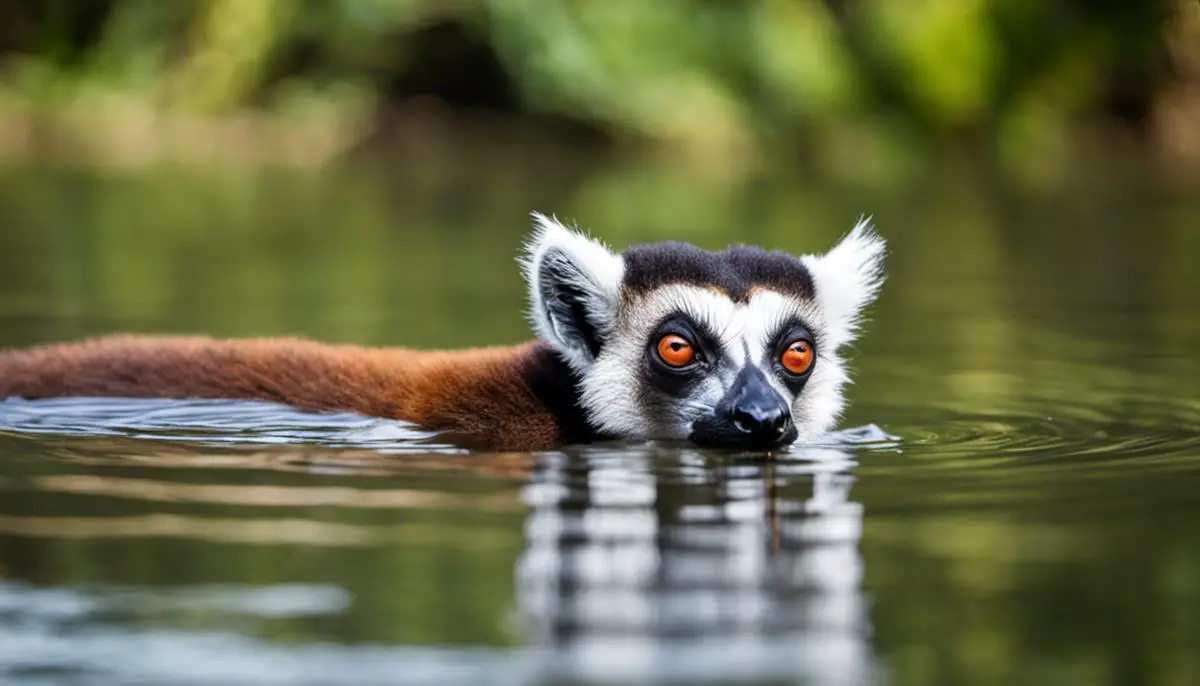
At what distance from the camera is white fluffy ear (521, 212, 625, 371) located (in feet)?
30.7

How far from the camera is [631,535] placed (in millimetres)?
6898

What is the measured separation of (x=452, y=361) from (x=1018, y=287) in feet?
31.2

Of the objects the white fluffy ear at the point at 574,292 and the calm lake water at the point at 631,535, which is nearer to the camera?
the calm lake water at the point at 631,535

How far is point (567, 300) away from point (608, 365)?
0.37 m

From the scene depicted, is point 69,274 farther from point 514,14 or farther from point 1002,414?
point 514,14

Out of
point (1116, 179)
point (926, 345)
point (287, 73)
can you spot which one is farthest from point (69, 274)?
point (287, 73)

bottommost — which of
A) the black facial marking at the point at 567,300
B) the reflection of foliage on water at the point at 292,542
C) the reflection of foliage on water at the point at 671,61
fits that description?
the reflection of foliage on water at the point at 292,542

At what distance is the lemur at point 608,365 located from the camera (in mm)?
8992

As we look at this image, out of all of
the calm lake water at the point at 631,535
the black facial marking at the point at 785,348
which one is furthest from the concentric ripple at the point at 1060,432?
the black facial marking at the point at 785,348

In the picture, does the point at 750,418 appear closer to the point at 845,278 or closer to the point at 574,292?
the point at 574,292

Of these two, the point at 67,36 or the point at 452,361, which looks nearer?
the point at 452,361

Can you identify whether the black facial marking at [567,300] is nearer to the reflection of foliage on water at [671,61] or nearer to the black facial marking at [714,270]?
the black facial marking at [714,270]

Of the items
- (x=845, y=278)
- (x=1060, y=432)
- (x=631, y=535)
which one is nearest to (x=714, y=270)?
(x=845, y=278)

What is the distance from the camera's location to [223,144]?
1511 inches
